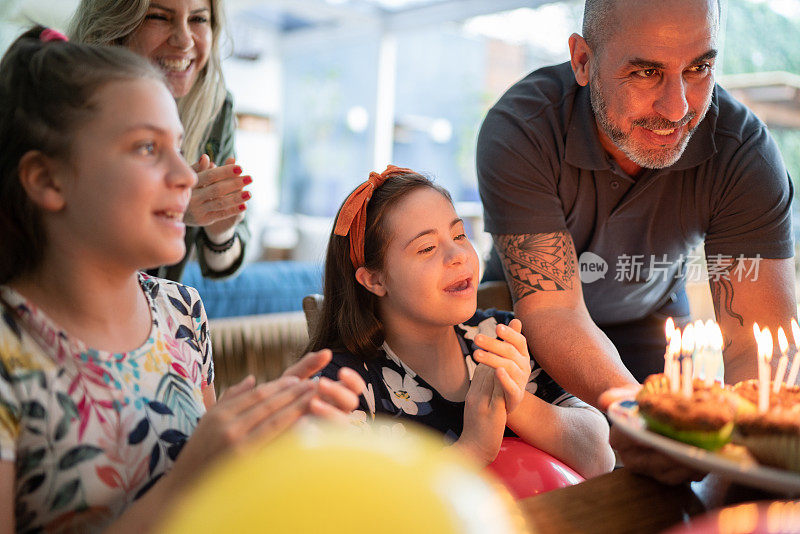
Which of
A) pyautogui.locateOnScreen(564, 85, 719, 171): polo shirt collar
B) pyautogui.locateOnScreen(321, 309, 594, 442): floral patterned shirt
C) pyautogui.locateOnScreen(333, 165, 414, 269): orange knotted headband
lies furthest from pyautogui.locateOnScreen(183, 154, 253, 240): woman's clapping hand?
pyautogui.locateOnScreen(564, 85, 719, 171): polo shirt collar

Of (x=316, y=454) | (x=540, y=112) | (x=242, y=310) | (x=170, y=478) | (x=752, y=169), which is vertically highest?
(x=540, y=112)

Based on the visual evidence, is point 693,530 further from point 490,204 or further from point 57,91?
point 490,204

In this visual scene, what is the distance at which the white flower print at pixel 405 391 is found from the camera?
137 centimetres

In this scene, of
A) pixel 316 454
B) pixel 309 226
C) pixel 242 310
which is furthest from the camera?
pixel 309 226

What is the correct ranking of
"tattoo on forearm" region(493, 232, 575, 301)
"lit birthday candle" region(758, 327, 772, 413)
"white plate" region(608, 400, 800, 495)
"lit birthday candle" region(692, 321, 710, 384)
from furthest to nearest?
1. "tattoo on forearm" region(493, 232, 575, 301)
2. "lit birthday candle" region(692, 321, 710, 384)
3. "lit birthday candle" region(758, 327, 772, 413)
4. "white plate" region(608, 400, 800, 495)

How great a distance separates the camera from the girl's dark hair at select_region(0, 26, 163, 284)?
837 mm

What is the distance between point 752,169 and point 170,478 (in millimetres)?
1477

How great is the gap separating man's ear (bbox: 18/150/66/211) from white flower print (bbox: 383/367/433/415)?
75 centimetres

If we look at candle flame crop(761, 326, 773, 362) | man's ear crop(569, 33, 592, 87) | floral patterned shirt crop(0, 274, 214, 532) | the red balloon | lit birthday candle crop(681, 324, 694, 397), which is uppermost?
man's ear crop(569, 33, 592, 87)

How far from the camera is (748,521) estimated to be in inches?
24.2

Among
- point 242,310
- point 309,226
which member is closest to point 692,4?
point 242,310

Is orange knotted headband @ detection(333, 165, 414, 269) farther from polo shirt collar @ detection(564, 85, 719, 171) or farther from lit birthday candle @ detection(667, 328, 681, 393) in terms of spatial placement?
lit birthday candle @ detection(667, 328, 681, 393)

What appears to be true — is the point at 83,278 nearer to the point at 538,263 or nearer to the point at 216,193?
the point at 216,193

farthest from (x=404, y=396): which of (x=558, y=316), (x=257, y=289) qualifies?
(x=257, y=289)
